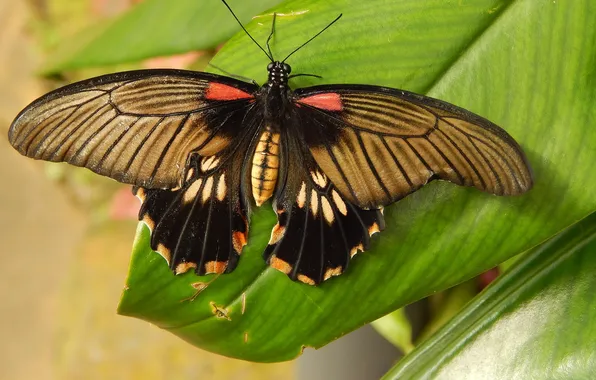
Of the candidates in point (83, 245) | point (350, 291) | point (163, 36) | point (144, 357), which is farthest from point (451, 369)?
point (83, 245)

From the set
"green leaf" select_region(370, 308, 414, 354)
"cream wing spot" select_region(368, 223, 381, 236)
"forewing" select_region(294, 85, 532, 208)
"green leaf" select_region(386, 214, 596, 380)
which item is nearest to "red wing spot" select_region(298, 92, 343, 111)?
"forewing" select_region(294, 85, 532, 208)

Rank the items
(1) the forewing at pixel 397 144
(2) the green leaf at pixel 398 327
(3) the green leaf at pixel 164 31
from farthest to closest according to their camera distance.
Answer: (2) the green leaf at pixel 398 327 → (3) the green leaf at pixel 164 31 → (1) the forewing at pixel 397 144

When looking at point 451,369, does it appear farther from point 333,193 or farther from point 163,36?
point 163,36

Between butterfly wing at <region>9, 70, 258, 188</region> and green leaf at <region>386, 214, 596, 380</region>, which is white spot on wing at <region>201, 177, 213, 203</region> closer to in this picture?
butterfly wing at <region>9, 70, 258, 188</region>

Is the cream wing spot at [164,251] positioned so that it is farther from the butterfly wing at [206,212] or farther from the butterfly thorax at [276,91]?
the butterfly thorax at [276,91]

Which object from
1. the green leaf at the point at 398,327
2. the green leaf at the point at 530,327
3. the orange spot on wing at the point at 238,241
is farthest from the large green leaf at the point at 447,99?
the green leaf at the point at 398,327

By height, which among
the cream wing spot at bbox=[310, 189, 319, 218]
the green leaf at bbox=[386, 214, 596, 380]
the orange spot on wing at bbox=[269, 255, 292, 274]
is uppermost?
the cream wing spot at bbox=[310, 189, 319, 218]
